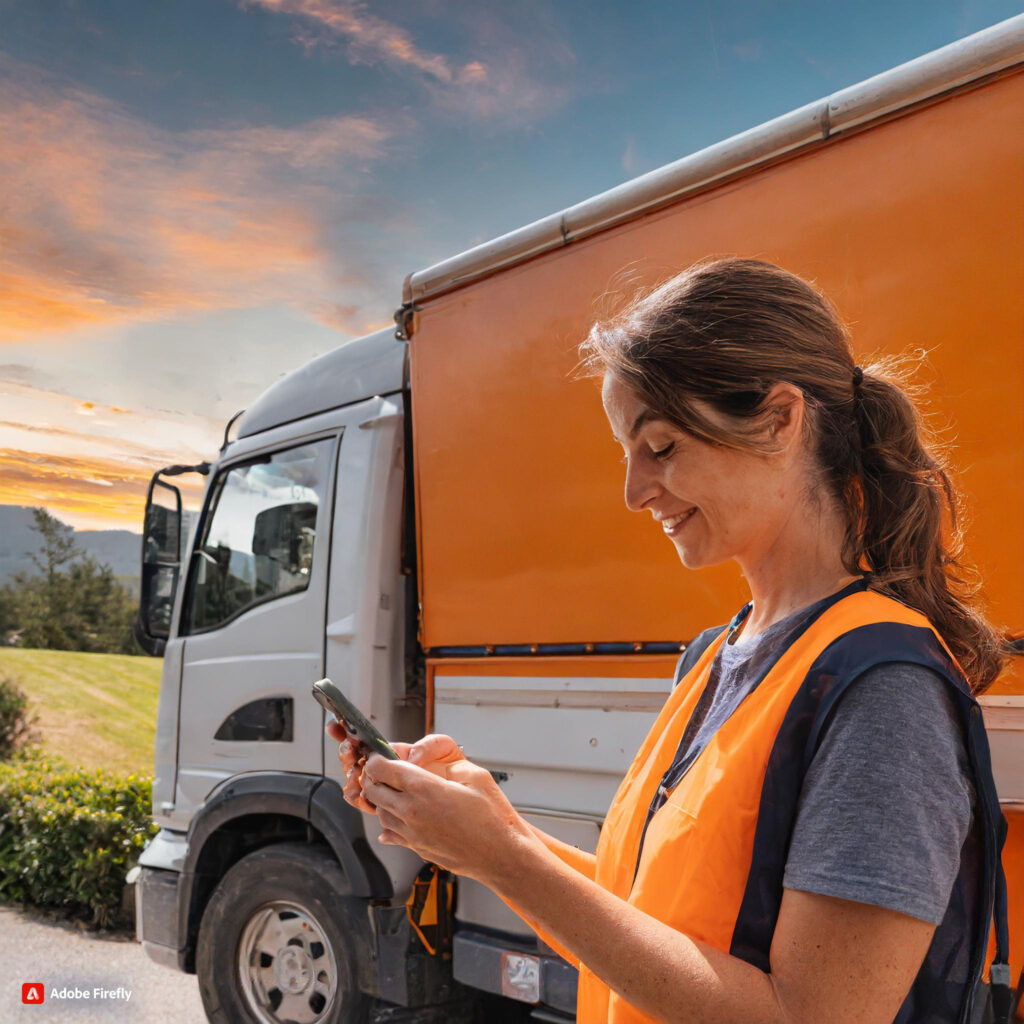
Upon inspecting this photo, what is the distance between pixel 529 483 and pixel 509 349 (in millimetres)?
479

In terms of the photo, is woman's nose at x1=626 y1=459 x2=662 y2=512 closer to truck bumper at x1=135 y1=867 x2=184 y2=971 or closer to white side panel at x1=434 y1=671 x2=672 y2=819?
white side panel at x1=434 y1=671 x2=672 y2=819

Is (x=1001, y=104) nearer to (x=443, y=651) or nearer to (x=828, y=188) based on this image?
(x=828, y=188)

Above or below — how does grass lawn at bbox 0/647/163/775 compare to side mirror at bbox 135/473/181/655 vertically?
below

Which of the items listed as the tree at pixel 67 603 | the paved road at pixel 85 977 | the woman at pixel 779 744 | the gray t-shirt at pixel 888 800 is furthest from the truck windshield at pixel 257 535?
the tree at pixel 67 603

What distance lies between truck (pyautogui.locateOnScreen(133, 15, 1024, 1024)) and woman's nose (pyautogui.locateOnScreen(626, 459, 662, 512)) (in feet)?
3.57

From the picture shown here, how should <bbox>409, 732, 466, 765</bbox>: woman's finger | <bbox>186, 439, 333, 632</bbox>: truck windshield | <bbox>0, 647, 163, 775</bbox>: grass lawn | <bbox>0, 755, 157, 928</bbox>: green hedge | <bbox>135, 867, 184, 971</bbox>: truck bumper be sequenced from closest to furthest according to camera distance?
<bbox>409, 732, 466, 765</bbox>: woman's finger → <bbox>186, 439, 333, 632</bbox>: truck windshield → <bbox>135, 867, 184, 971</bbox>: truck bumper → <bbox>0, 755, 157, 928</bbox>: green hedge → <bbox>0, 647, 163, 775</bbox>: grass lawn

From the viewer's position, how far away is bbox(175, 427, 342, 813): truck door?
12.5 feet

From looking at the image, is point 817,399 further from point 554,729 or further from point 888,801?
point 554,729

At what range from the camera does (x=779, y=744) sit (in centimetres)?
105

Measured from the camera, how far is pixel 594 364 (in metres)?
1.61

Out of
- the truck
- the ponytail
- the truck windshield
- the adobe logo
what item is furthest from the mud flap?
the adobe logo

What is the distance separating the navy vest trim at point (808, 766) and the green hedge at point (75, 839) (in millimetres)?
6225

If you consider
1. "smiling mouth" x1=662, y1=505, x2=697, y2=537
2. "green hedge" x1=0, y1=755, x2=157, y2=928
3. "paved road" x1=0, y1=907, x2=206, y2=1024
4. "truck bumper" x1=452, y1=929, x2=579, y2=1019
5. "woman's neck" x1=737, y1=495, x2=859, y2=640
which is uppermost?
"smiling mouth" x1=662, y1=505, x2=697, y2=537

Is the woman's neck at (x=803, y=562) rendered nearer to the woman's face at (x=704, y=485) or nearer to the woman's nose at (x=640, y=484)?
the woman's face at (x=704, y=485)
